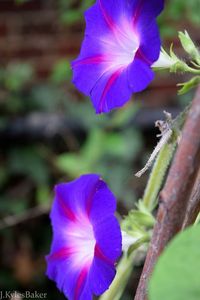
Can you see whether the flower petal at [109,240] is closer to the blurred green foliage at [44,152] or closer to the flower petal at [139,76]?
the flower petal at [139,76]

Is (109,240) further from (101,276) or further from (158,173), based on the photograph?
(158,173)

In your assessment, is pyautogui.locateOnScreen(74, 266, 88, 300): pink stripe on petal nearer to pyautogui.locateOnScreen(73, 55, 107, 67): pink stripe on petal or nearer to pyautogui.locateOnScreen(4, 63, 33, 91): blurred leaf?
pyautogui.locateOnScreen(73, 55, 107, 67): pink stripe on petal

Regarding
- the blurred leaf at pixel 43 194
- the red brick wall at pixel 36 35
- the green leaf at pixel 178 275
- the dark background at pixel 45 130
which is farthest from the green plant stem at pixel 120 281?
the red brick wall at pixel 36 35

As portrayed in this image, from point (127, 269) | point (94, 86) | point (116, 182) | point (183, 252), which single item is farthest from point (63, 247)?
point (116, 182)

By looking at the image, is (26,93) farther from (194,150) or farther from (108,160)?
(194,150)

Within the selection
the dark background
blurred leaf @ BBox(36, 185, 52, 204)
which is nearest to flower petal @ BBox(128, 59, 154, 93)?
the dark background
